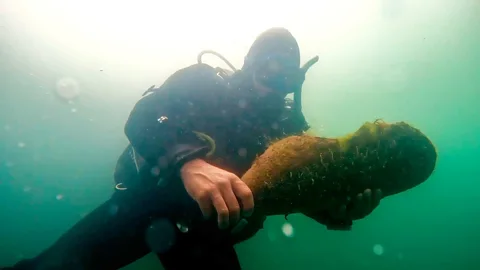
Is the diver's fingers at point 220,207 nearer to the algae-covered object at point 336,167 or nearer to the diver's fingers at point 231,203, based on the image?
the diver's fingers at point 231,203

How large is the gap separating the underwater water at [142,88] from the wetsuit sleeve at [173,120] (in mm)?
20039

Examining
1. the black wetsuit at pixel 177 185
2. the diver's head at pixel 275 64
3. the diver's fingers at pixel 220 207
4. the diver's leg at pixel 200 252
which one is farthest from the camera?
the diver's head at pixel 275 64

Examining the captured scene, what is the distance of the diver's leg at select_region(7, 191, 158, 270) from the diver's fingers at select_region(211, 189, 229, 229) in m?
1.77

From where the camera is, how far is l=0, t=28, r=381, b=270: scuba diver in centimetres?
266

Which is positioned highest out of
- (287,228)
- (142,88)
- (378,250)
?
(142,88)

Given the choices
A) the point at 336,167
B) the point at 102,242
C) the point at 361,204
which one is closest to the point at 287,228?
the point at 102,242

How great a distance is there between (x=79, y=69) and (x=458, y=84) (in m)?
43.7

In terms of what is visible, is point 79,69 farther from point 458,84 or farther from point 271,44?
point 458,84

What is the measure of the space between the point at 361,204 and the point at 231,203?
150cm

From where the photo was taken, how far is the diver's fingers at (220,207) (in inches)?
66.7

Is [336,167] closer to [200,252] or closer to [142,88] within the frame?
[200,252]

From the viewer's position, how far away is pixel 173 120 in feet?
8.79

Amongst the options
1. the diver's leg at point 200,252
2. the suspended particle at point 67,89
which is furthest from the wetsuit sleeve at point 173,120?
the suspended particle at point 67,89

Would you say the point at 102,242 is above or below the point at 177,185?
below
